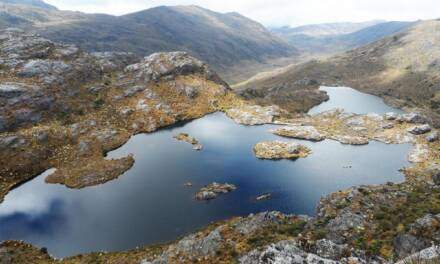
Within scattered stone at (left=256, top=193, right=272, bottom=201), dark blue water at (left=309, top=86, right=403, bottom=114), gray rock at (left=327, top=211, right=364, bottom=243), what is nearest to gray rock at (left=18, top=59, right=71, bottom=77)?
scattered stone at (left=256, top=193, right=272, bottom=201)

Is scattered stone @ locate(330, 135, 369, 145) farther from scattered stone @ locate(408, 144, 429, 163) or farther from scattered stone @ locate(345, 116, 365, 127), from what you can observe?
scattered stone @ locate(345, 116, 365, 127)

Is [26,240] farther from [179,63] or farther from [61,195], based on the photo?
[179,63]

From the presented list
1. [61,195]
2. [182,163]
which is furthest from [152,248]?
[182,163]

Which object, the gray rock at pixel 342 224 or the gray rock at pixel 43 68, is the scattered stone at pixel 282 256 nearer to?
the gray rock at pixel 342 224

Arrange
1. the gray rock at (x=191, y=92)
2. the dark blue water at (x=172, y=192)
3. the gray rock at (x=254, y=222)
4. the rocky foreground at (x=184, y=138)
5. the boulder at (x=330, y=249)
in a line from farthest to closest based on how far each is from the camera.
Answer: the gray rock at (x=191, y=92) < the dark blue water at (x=172, y=192) < the gray rock at (x=254, y=222) < the rocky foreground at (x=184, y=138) < the boulder at (x=330, y=249)

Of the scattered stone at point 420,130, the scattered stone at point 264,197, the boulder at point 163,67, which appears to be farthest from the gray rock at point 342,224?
the boulder at point 163,67

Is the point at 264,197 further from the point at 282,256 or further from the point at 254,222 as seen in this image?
the point at 282,256
